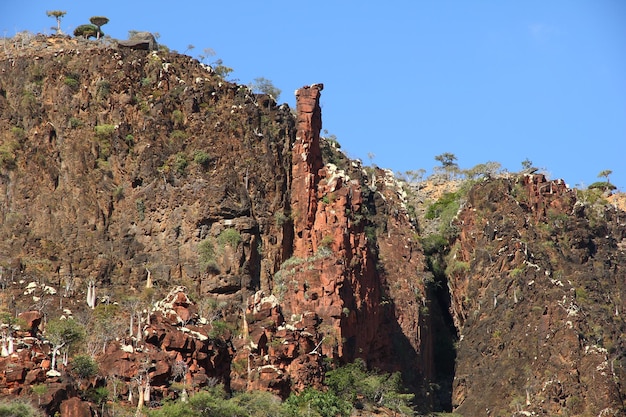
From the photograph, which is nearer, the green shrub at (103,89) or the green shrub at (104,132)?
the green shrub at (104,132)

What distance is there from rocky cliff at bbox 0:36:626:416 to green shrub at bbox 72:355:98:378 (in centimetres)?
171

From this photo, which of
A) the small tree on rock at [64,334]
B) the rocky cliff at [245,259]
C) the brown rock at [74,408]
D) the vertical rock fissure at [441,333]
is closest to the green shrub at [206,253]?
the rocky cliff at [245,259]

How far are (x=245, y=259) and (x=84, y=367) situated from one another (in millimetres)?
17537

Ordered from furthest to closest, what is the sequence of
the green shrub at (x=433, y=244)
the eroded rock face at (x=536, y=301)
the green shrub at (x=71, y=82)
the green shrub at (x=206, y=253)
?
the green shrub at (x=433, y=244) → the eroded rock face at (x=536, y=301) → the green shrub at (x=71, y=82) → the green shrub at (x=206, y=253)

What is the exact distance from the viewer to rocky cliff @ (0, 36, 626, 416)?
4021 inches

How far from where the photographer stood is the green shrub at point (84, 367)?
301 feet

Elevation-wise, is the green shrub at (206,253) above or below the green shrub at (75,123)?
below

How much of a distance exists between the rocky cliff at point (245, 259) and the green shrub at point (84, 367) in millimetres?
1707

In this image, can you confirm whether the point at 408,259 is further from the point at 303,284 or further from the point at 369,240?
the point at 303,284

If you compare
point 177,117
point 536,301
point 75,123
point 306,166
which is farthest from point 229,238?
point 536,301

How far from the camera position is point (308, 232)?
111812 millimetres

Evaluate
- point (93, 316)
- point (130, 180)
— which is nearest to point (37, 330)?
point (93, 316)

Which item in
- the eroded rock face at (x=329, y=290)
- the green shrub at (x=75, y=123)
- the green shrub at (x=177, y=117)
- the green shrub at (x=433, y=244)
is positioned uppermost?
the green shrub at (x=177, y=117)

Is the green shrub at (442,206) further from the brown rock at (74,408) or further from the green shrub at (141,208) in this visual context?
the brown rock at (74,408)
